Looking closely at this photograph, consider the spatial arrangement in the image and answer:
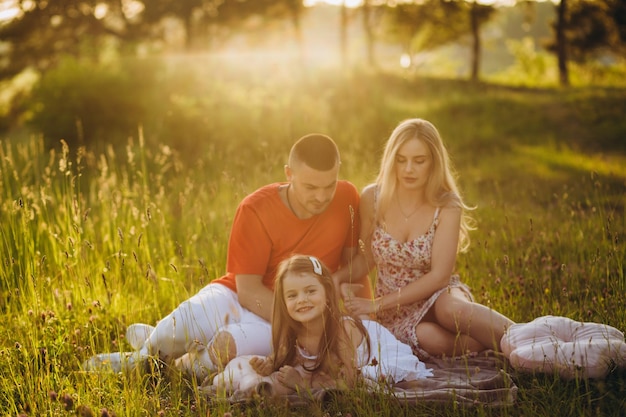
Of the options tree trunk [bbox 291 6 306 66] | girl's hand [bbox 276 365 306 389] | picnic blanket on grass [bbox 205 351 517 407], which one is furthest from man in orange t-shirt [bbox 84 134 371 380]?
tree trunk [bbox 291 6 306 66]

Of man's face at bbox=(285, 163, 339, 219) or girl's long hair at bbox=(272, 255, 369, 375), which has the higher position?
man's face at bbox=(285, 163, 339, 219)

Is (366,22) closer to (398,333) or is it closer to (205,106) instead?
(205,106)

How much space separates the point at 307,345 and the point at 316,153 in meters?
1.13

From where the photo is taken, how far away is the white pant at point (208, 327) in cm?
393

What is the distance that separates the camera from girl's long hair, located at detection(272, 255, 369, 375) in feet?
11.7

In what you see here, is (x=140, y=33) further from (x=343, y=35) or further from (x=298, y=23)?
(x=343, y=35)

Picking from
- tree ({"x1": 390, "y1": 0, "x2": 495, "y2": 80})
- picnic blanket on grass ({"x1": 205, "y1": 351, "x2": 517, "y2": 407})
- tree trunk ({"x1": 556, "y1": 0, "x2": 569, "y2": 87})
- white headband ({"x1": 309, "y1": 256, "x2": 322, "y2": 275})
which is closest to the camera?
picnic blanket on grass ({"x1": 205, "y1": 351, "x2": 517, "y2": 407})

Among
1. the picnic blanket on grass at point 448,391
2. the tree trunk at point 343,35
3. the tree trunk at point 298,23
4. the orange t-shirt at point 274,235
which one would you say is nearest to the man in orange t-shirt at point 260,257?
the orange t-shirt at point 274,235

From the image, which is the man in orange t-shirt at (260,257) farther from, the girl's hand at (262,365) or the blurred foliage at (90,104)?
the blurred foliage at (90,104)

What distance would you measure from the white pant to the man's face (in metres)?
0.78

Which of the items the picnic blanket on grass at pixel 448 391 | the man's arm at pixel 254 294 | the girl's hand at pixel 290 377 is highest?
the man's arm at pixel 254 294

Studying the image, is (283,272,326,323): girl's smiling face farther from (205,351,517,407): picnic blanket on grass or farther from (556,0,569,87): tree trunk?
(556,0,569,87): tree trunk

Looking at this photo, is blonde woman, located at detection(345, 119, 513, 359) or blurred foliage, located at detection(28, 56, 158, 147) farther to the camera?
blurred foliage, located at detection(28, 56, 158, 147)

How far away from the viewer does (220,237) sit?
18.7 feet
